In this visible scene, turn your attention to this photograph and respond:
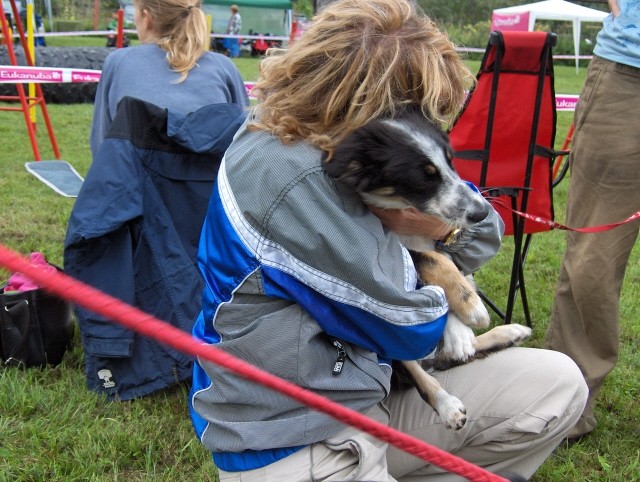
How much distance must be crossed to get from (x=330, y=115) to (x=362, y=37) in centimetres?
21

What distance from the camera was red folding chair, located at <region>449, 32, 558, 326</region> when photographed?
359 cm

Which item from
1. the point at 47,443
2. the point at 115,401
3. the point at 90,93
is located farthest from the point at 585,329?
the point at 90,93

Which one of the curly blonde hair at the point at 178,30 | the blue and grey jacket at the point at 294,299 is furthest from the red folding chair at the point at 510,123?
the blue and grey jacket at the point at 294,299

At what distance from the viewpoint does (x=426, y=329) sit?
1739 millimetres

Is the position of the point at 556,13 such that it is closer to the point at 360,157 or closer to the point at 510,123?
the point at 510,123

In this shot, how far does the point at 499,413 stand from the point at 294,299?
2.66 ft

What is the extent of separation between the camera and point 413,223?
217cm

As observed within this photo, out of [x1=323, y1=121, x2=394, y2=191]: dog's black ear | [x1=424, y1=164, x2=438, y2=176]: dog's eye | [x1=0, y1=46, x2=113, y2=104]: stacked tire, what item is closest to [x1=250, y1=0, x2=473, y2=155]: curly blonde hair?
[x1=323, y1=121, x2=394, y2=191]: dog's black ear

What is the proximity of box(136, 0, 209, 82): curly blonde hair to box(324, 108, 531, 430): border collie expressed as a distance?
204 cm

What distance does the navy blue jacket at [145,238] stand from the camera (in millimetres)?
3137

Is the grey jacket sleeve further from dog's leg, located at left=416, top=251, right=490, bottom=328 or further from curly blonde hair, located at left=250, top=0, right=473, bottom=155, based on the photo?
curly blonde hair, located at left=250, top=0, right=473, bottom=155

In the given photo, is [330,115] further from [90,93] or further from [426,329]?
[90,93]

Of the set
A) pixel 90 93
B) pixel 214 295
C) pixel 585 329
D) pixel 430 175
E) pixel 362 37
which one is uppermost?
pixel 362 37

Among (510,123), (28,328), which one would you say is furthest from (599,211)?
(28,328)
